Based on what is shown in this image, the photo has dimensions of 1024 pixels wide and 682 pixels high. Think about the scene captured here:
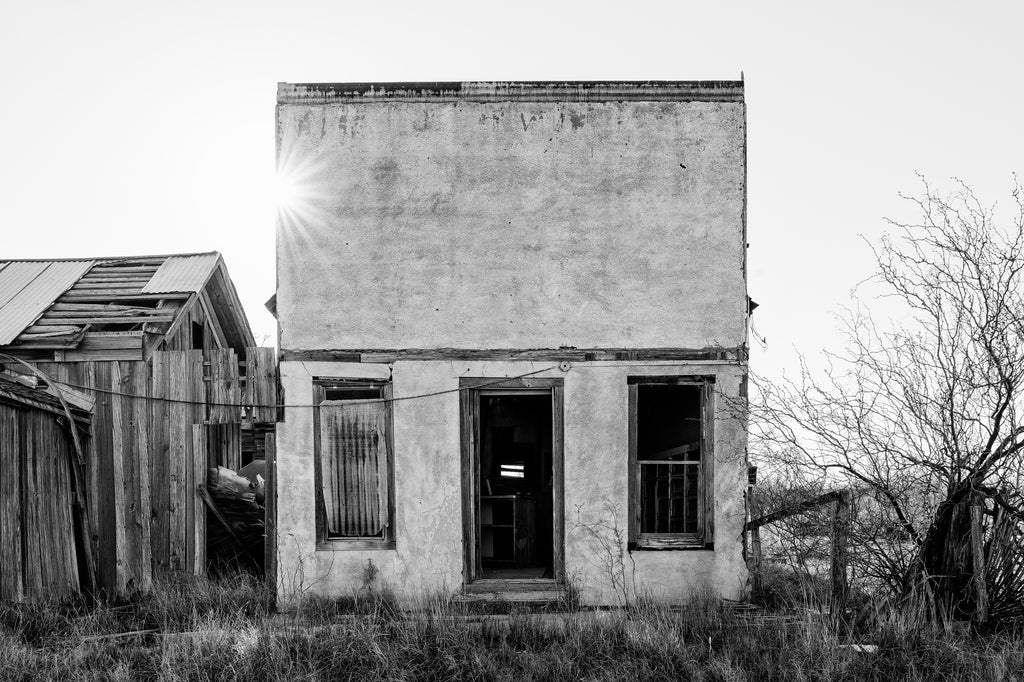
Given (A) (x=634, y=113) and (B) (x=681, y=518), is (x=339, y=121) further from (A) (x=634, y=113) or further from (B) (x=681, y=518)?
(B) (x=681, y=518)

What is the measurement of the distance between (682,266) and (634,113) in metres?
1.75

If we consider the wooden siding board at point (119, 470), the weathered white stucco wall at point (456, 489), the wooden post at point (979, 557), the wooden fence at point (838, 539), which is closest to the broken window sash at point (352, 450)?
the weathered white stucco wall at point (456, 489)

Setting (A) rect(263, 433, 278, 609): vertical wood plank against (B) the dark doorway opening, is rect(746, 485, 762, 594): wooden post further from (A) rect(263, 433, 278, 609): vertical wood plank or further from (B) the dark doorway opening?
(A) rect(263, 433, 278, 609): vertical wood plank

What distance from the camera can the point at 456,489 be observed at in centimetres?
912

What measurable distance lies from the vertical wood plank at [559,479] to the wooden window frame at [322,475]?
1754 mm

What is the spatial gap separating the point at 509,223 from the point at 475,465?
2.66 meters

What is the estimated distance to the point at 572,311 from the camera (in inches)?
365

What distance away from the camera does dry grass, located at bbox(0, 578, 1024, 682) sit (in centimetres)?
704

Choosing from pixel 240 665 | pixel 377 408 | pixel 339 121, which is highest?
pixel 339 121

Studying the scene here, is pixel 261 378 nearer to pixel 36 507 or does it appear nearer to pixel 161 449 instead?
pixel 161 449

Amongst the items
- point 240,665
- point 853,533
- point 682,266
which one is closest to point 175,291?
point 240,665

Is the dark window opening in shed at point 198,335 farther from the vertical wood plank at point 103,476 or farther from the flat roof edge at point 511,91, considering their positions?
the flat roof edge at point 511,91

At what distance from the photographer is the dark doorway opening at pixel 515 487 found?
1140 cm

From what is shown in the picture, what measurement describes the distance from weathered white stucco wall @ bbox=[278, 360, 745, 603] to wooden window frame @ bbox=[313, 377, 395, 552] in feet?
0.21
